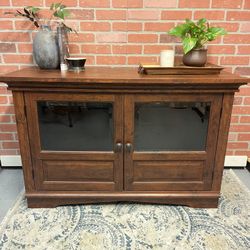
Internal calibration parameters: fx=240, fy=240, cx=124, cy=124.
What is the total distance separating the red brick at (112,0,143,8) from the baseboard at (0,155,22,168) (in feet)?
4.68

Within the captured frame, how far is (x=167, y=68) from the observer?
54.1 inches

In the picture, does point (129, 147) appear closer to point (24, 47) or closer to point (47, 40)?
point (47, 40)

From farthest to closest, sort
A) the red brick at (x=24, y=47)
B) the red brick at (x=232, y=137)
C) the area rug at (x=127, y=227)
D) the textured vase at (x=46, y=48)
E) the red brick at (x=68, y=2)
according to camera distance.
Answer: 1. the red brick at (x=232, y=137)
2. the red brick at (x=24, y=47)
3. the red brick at (x=68, y=2)
4. the textured vase at (x=46, y=48)
5. the area rug at (x=127, y=227)

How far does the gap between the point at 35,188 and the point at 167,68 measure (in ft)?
3.60

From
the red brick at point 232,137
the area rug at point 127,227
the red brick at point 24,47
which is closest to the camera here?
the area rug at point 127,227

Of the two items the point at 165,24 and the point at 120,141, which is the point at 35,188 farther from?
the point at 165,24

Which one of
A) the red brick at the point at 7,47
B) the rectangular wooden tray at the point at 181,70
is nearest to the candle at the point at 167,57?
the rectangular wooden tray at the point at 181,70

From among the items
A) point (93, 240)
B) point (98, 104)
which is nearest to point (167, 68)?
point (98, 104)

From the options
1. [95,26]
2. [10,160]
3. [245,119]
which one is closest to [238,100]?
[245,119]

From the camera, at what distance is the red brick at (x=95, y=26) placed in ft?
5.55

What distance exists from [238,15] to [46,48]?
133 cm

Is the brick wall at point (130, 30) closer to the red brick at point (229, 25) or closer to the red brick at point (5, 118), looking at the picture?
the red brick at point (229, 25)

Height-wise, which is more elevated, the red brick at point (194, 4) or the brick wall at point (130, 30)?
the red brick at point (194, 4)

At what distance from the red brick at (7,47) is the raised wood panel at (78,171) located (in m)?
0.89
